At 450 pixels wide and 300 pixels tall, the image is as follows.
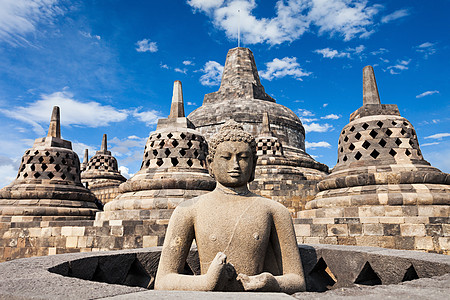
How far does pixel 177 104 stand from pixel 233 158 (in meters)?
6.15

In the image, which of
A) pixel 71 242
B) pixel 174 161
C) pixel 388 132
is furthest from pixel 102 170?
pixel 388 132

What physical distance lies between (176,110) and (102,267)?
582 cm

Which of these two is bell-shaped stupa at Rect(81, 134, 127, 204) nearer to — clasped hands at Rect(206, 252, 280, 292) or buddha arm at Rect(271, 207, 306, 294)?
buddha arm at Rect(271, 207, 306, 294)

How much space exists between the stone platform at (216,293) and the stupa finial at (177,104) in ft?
17.8

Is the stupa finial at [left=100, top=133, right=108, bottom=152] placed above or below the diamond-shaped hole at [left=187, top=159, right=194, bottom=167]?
above

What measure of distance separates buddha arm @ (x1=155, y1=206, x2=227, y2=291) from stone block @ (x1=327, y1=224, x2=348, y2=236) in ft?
11.8

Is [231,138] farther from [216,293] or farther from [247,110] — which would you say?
[247,110]

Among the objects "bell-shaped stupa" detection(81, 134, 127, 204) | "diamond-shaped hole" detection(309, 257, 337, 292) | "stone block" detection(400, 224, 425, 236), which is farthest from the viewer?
"bell-shaped stupa" detection(81, 134, 127, 204)

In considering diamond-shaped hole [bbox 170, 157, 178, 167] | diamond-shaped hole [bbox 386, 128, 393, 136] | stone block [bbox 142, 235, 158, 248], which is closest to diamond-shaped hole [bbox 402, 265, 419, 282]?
stone block [bbox 142, 235, 158, 248]

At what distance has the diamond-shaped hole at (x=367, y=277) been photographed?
310 centimetres

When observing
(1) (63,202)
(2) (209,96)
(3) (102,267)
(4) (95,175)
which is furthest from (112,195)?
(3) (102,267)

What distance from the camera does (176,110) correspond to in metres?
8.45

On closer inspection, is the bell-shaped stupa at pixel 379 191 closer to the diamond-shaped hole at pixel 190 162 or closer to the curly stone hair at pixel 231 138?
the diamond-shaped hole at pixel 190 162

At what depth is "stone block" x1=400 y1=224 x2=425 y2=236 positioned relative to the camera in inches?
198
